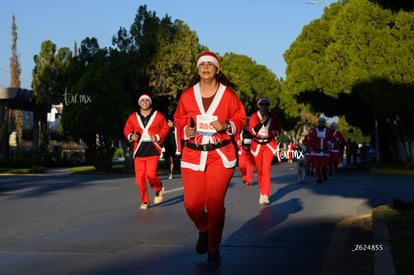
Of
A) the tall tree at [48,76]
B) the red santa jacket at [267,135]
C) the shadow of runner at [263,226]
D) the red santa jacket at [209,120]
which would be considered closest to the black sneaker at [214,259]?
the red santa jacket at [209,120]

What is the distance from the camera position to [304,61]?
36156 mm

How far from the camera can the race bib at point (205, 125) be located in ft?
21.9

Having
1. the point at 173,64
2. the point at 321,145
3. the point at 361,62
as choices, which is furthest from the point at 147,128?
the point at 173,64

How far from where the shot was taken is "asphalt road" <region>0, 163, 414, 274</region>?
645 centimetres

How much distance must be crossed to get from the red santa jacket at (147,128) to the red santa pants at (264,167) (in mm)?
1821

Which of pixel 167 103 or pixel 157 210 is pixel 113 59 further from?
pixel 157 210

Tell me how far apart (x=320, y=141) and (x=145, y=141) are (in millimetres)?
9558

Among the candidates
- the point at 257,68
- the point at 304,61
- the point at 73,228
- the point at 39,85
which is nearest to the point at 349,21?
the point at 304,61

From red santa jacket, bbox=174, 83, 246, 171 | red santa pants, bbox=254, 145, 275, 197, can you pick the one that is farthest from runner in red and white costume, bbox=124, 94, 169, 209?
red santa jacket, bbox=174, 83, 246, 171

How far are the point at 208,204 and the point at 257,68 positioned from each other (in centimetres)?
7444

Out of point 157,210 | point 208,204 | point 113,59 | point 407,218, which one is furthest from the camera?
point 113,59

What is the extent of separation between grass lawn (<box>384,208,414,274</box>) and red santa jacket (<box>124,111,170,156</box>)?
406 centimetres

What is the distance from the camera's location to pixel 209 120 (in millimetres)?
6695

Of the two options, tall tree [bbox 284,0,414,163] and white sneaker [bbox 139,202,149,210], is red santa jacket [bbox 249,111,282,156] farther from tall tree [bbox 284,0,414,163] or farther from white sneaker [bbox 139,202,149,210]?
tall tree [bbox 284,0,414,163]
